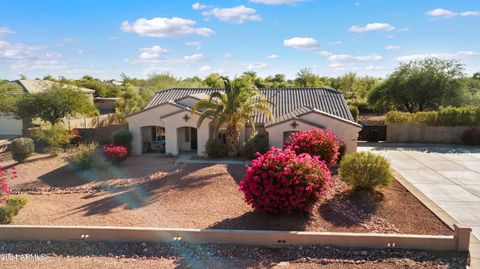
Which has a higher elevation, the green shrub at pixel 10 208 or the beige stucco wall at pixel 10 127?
the beige stucco wall at pixel 10 127

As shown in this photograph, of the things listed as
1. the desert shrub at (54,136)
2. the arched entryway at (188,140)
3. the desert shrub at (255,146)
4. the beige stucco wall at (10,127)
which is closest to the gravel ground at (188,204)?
the desert shrub at (255,146)

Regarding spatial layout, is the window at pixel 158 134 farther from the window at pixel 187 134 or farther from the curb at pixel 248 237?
the curb at pixel 248 237

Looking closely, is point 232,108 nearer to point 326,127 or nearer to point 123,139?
point 326,127

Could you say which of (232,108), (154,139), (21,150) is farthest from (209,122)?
(21,150)

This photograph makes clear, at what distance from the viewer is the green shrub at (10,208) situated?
37.0 feet

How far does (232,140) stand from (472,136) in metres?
17.4

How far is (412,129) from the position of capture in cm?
2727

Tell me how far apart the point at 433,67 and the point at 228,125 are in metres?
21.8

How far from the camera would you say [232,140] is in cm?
2148

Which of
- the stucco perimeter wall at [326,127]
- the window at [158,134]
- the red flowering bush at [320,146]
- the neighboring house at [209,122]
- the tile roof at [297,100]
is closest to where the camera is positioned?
the red flowering bush at [320,146]

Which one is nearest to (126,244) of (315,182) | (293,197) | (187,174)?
(293,197)

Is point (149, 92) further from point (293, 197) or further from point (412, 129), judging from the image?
point (293, 197)

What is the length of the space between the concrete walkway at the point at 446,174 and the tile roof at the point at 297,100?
12.1ft

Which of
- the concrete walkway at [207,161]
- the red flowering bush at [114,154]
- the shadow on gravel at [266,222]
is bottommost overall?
the shadow on gravel at [266,222]
